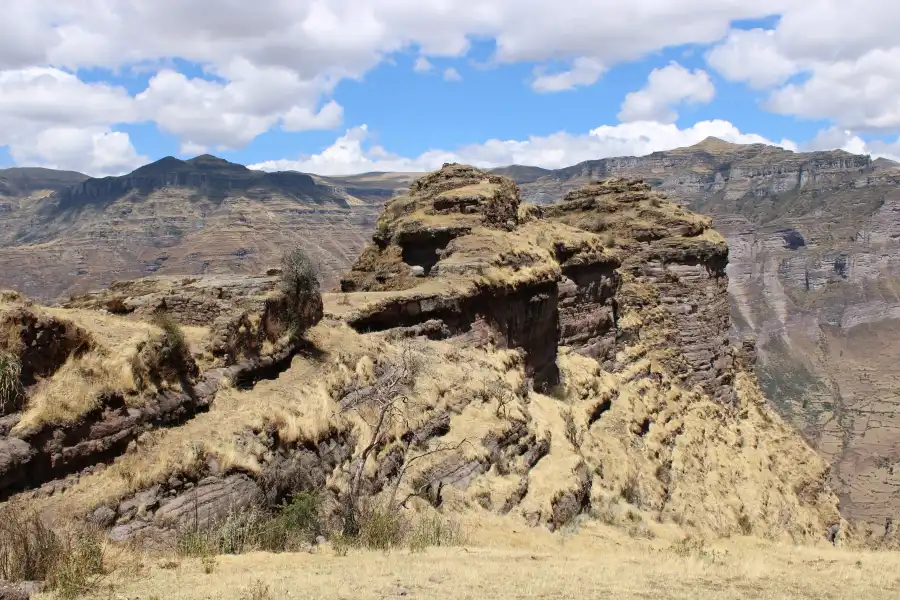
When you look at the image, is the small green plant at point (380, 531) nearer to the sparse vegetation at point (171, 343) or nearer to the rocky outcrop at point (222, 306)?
the sparse vegetation at point (171, 343)

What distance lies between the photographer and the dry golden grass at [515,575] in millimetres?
8827

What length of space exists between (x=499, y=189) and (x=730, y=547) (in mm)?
18439

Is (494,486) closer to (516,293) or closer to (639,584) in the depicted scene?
(639,584)

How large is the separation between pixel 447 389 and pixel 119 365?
9719 millimetres

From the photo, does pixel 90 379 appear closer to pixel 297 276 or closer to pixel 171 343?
pixel 171 343

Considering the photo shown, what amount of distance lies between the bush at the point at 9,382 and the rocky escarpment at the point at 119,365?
4 centimetres

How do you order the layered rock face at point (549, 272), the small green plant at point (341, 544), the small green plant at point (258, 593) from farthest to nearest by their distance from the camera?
the layered rock face at point (549, 272)
the small green plant at point (341, 544)
the small green plant at point (258, 593)

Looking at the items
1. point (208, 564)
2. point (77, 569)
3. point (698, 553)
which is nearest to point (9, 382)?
point (77, 569)

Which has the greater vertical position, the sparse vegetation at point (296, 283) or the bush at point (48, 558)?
the sparse vegetation at point (296, 283)

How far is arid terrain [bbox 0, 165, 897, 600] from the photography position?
9844 millimetres

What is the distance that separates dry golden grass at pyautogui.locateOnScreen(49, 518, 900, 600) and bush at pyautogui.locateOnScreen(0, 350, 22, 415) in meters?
2.76

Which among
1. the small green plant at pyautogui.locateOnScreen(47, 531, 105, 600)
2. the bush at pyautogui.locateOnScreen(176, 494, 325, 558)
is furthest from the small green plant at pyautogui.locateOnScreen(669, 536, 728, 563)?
the small green plant at pyautogui.locateOnScreen(47, 531, 105, 600)

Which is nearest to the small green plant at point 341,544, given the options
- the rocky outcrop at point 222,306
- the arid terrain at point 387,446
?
the arid terrain at point 387,446

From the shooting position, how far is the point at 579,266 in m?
33.6
